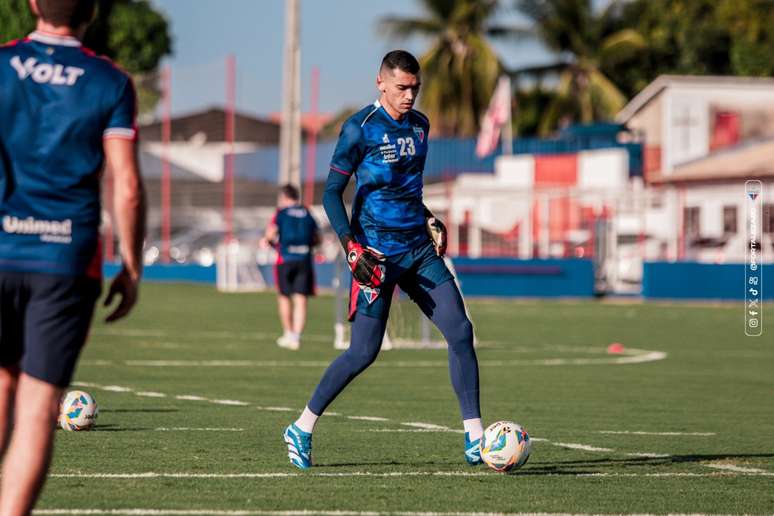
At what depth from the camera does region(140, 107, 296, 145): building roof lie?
8544 cm

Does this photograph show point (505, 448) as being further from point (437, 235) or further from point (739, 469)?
point (739, 469)

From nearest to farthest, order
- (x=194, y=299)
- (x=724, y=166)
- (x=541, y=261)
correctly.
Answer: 1. (x=194, y=299)
2. (x=541, y=261)
3. (x=724, y=166)

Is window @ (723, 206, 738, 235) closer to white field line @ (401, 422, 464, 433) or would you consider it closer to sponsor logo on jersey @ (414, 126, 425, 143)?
white field line @ (401, 422, 464, 433)

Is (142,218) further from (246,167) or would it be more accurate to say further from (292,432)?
(246,167)

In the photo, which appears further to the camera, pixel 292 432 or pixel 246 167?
pixel 246 167

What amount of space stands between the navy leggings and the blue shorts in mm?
39

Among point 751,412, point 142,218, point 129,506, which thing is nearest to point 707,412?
point 751,412

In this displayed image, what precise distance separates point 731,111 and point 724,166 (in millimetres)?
10469


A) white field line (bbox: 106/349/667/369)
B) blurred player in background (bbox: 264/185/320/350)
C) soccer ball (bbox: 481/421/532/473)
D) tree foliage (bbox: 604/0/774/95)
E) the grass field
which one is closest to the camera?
the grass field

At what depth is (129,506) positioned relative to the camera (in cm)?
706

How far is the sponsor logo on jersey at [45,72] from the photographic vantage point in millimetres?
5535

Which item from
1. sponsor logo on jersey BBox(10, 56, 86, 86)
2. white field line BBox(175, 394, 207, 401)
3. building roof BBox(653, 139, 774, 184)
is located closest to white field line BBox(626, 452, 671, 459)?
white field line BBox(175, 394, 207, 401)

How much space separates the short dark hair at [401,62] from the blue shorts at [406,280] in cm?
96

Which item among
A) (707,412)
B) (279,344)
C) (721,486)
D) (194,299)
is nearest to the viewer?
(721,486)
